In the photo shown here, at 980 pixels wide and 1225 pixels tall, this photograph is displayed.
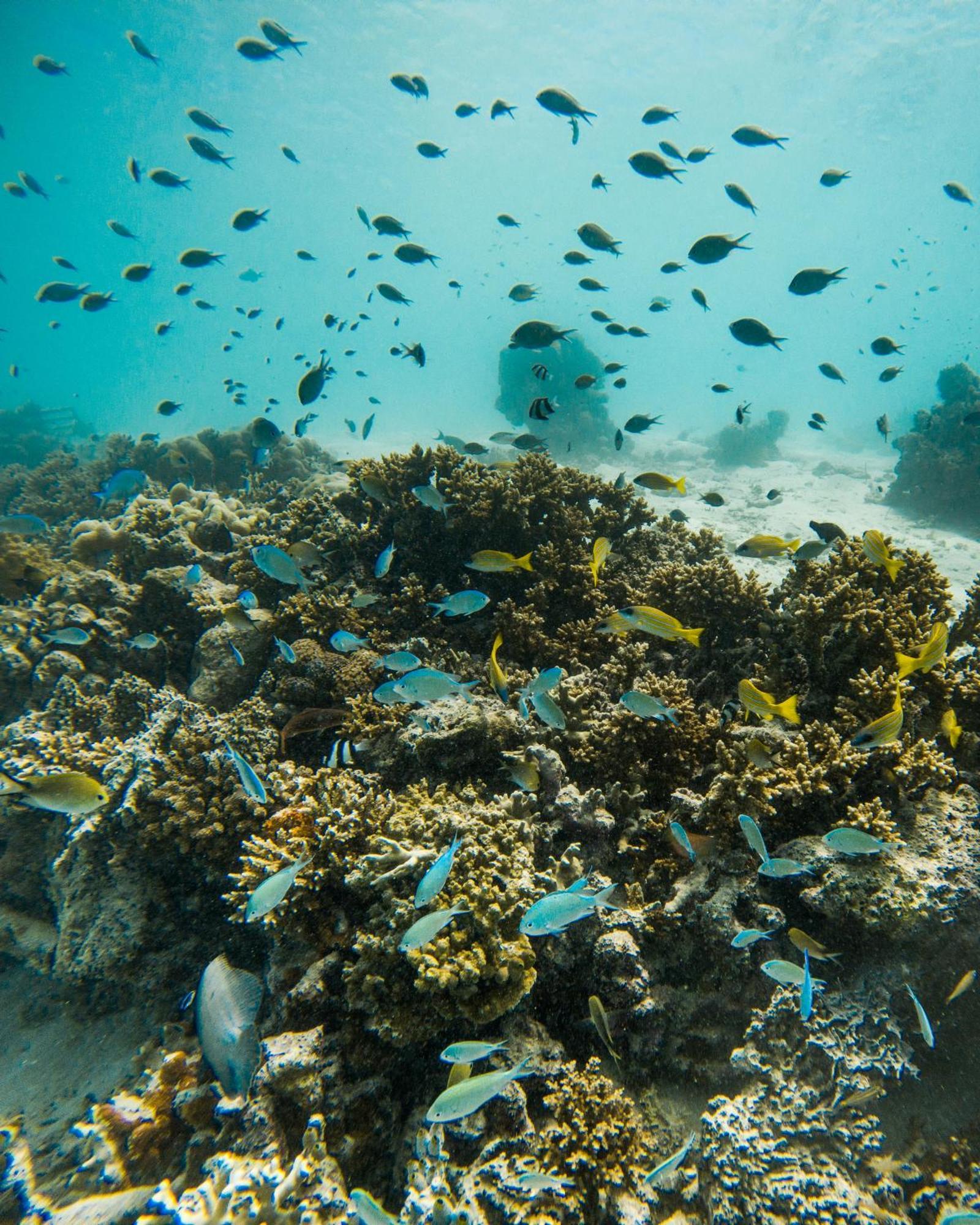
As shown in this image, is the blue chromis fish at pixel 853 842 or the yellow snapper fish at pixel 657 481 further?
the yellow snapper fish at pixel 657 481

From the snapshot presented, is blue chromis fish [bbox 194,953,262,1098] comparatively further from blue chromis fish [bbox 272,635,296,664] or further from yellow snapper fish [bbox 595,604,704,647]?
yellow snapper fish [bbox 595,604,704,647]

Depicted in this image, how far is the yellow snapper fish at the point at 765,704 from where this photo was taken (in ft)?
11.5

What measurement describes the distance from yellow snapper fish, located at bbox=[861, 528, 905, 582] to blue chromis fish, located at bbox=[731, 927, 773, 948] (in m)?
3.23

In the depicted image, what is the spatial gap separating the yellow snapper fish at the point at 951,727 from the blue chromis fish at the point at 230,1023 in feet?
16.8

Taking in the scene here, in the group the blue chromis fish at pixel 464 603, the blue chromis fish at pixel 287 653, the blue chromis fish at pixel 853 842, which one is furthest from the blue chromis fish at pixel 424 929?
the blue chromis fish at pixel 287 653

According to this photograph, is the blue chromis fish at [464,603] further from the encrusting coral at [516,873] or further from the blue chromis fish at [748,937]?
the blue chromis fish at [748,937]

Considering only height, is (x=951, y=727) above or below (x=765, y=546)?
below

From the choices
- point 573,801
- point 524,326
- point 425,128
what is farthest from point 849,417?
point 573,801

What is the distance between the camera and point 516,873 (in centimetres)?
332

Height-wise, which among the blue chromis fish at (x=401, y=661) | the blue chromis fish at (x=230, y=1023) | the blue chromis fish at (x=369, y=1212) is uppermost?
the blue chromis fish at (x=401, y=661)

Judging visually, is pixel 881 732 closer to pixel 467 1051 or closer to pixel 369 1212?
pixel 467 1051

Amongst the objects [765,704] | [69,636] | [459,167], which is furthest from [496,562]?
[459,167]

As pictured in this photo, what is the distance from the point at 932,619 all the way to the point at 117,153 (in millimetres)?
104898

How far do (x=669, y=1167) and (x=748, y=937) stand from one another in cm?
121
